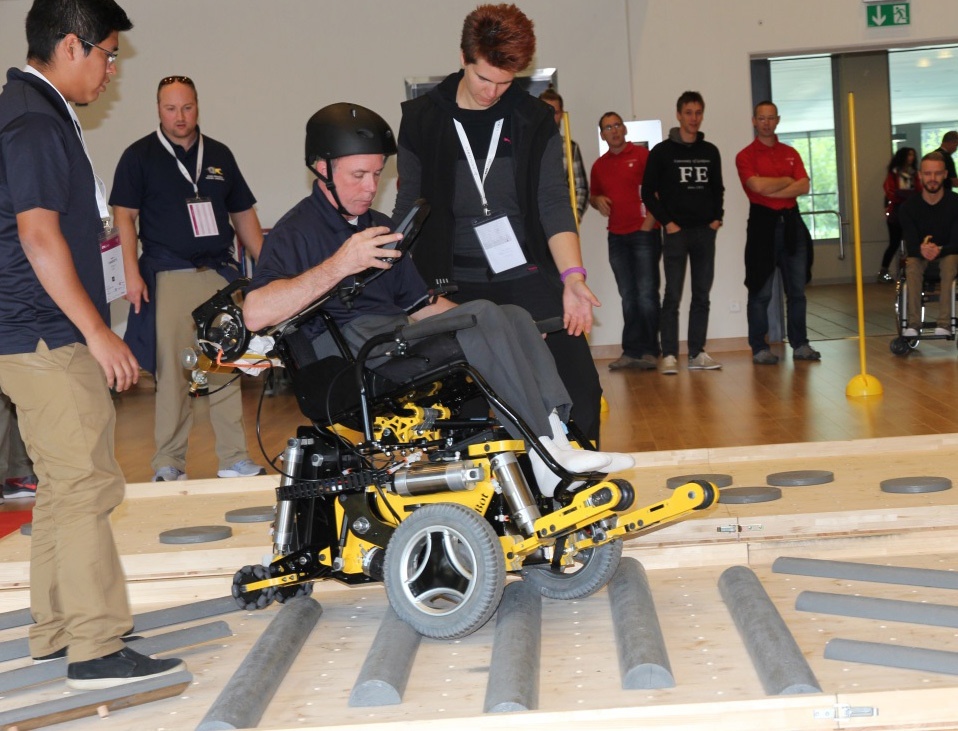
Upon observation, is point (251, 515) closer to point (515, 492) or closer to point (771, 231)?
point (515, 492)

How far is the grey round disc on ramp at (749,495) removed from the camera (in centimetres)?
333

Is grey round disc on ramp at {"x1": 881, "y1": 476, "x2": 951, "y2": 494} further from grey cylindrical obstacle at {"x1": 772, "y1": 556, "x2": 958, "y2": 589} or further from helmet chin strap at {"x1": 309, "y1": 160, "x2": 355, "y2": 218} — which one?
helmet chin strap at {"x1": 309, "y1": 160, "x2": 355, "y2": 218}

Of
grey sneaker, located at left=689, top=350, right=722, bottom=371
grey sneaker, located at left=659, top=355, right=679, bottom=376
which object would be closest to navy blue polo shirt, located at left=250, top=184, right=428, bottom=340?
grey sneaker, located at left=659, top=355, right=679, bottom=376

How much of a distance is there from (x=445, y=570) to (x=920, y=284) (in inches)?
255

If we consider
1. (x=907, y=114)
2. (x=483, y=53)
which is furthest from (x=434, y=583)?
(x=907, y=114)

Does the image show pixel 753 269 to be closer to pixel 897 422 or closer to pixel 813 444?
pixel 897 422

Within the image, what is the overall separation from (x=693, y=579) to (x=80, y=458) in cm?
157

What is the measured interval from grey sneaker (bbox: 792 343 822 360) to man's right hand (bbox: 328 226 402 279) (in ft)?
19.6

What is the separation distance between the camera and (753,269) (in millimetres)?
8312

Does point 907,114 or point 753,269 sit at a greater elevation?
point 907,114

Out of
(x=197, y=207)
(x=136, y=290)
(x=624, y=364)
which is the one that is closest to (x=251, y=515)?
(x=136, y=290)

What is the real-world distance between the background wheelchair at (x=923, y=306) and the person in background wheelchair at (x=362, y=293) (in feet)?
19.2

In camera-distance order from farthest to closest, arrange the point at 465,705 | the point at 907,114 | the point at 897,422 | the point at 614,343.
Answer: the point at 907,114
the point at 614,343
the point at 897,422
the point at 465,705

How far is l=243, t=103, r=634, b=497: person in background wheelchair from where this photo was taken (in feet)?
8.30
